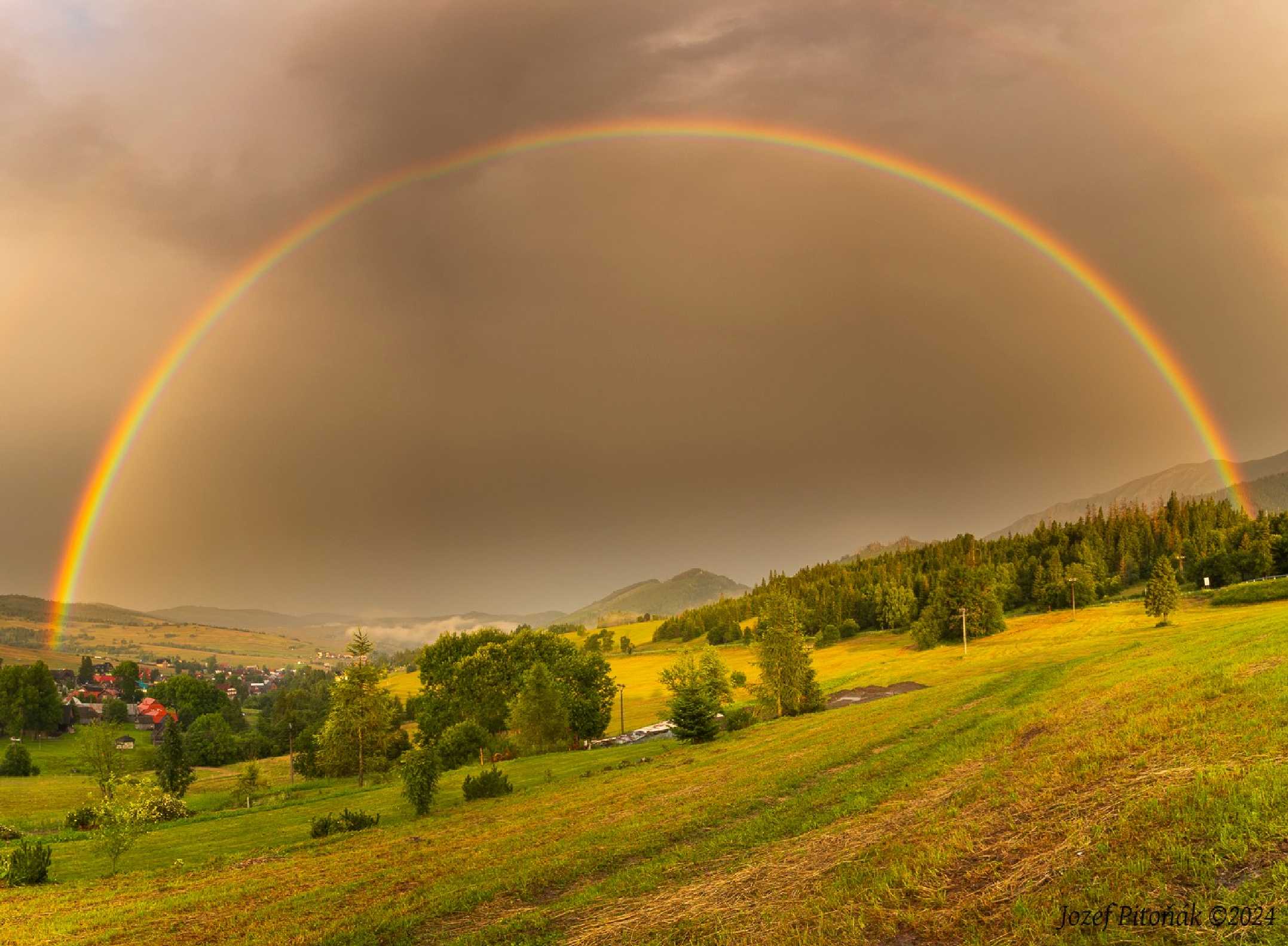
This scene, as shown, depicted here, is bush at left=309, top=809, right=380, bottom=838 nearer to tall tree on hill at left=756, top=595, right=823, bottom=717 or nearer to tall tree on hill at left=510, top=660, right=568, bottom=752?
tall tree on hill at left=510, top=660, right=568, bottom=752

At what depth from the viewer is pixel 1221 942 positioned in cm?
780

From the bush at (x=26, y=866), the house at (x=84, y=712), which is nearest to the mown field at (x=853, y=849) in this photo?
the bush at (x=26, y=866)

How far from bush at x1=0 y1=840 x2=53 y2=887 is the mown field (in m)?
1.12

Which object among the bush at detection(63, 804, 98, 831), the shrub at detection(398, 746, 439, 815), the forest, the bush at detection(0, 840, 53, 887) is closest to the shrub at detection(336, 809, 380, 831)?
the shrub at detection(398, 746, 439, 815)

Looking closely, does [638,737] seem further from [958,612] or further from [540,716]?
[958,612]

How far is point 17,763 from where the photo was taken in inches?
4299

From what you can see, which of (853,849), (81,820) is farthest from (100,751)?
(853,849)

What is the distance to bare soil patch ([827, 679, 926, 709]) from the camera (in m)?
70.5

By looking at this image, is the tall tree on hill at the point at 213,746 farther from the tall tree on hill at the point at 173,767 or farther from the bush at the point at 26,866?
the bush at the point at 26,866

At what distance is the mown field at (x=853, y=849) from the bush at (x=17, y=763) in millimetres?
98789

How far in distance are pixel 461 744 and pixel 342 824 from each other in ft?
126

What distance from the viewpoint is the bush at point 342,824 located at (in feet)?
125

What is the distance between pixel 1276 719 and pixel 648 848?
608 inches

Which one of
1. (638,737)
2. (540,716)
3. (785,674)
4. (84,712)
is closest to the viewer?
(785,674)
